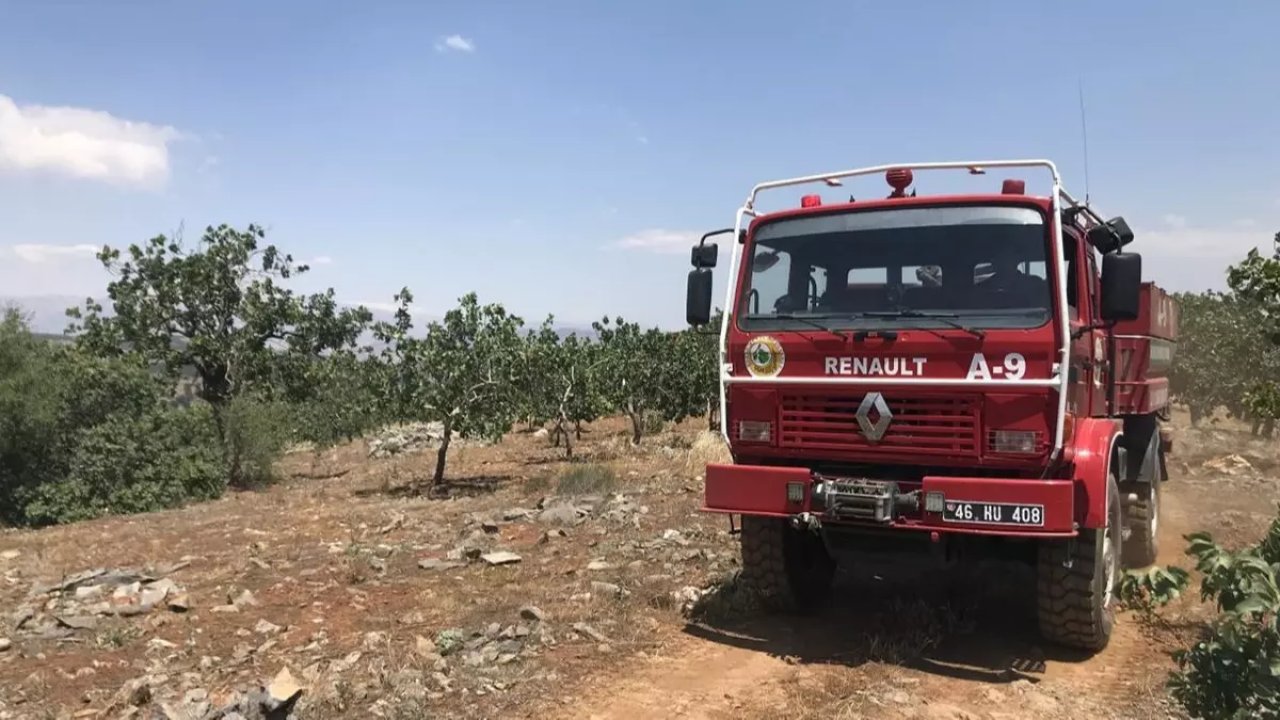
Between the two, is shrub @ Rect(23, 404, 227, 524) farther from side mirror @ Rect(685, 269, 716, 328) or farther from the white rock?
side mirror @ Rect(685, 269, 716, 328)

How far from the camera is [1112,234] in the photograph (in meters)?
5.30

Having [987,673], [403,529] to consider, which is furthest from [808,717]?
[403,529]

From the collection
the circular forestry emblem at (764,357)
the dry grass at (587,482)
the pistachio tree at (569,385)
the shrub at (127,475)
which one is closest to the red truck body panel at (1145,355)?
the circular forestry emblem at (764,357)

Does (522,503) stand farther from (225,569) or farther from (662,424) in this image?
(662,424)

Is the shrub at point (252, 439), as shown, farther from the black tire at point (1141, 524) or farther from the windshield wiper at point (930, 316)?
the windshield wiper at point (930, 316)

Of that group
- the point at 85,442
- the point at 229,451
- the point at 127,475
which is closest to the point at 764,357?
the point at 127,475

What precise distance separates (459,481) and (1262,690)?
1583 centimetres

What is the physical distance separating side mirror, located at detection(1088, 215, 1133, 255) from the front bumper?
1.51m

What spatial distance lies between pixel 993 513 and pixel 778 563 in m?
1.66

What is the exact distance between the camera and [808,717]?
4.55 metres

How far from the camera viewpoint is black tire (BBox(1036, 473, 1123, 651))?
536 cm

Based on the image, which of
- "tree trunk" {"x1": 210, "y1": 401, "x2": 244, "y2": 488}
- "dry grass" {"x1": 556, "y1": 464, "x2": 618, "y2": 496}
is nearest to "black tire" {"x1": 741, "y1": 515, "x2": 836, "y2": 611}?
"dry grass" {"x1": 556, "y1": 464, "x2": 618, "y2": 496}

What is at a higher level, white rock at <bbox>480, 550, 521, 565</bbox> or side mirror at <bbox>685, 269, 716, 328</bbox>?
side mirror at <bbox>685, 269, 716, 328</bbox>

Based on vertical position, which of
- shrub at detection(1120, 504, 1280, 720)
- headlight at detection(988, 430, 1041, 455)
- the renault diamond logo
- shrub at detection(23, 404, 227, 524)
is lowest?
shrub at detection(23, 404, 227, 524)
